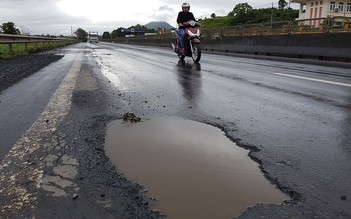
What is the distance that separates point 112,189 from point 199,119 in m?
1.95

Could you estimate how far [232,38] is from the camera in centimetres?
2288

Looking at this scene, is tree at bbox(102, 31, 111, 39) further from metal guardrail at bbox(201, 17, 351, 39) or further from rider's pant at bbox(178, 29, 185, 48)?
rider's pant at bbox(178, 29, 185, 48)

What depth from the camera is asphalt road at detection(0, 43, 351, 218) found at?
80.4 inches

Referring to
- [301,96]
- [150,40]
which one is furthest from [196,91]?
[150,40]

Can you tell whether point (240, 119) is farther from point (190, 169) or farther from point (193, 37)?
point (193, 37)

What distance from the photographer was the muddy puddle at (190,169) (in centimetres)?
195

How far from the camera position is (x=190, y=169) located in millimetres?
2420

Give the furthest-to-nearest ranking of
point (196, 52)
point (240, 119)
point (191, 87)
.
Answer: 1. point (196, 52)
2. point (191, 87)
3. point (240, 119)

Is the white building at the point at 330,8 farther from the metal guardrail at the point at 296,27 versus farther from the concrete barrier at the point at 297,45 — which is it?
the concrete barrier at the point at 297,45

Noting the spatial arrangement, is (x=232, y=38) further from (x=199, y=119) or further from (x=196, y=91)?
(x=199, y=119)

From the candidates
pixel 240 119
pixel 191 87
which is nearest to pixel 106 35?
pixel 191 87

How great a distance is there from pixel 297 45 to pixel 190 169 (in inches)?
595

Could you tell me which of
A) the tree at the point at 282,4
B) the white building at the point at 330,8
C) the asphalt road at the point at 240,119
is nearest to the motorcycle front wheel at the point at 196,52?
the asphalt road at the point at 240,119

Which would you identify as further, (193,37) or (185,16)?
(185,16)
